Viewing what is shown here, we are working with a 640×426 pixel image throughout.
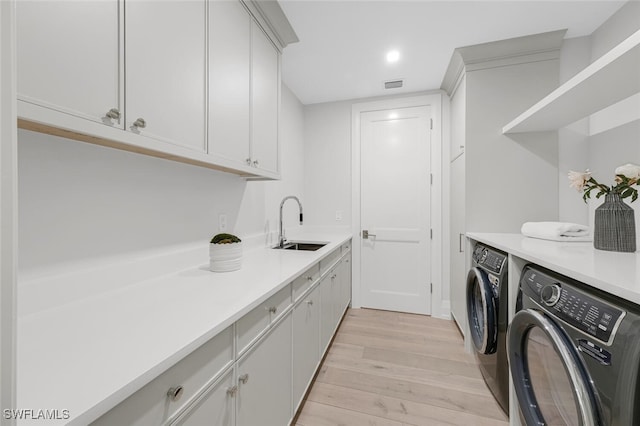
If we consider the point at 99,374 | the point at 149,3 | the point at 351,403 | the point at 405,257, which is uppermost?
the point at 149,3

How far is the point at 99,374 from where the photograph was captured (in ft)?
1.65

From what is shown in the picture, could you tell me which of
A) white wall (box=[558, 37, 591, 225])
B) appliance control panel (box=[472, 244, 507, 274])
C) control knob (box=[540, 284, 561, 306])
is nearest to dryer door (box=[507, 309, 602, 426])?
control knob (box=[540, 284, 561, 306])

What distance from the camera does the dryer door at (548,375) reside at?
30.2 inches

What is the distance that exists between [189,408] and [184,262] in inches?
31.5

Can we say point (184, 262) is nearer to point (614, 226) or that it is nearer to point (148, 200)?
point (148, 200)

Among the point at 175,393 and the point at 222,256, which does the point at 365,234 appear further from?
the point at 175,393

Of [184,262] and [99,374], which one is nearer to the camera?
[99,374]

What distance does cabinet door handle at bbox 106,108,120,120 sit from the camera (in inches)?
29.6

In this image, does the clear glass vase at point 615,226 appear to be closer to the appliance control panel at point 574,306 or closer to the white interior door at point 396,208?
the appliance control panel at point 574,306

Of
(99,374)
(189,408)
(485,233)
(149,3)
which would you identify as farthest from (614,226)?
(149,3)

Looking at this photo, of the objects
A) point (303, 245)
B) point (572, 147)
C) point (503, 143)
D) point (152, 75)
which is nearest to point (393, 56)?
point (503, 143)

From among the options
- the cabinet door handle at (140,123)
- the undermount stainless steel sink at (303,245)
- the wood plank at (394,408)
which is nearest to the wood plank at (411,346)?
the wood plank at (394,408)

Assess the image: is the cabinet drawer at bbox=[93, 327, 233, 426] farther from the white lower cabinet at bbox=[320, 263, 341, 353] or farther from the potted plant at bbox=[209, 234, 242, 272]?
the white lower cabinet at bbox=[320, 263, 341, 353]

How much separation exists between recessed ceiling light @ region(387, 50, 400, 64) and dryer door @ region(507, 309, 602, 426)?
2024 millimetres
